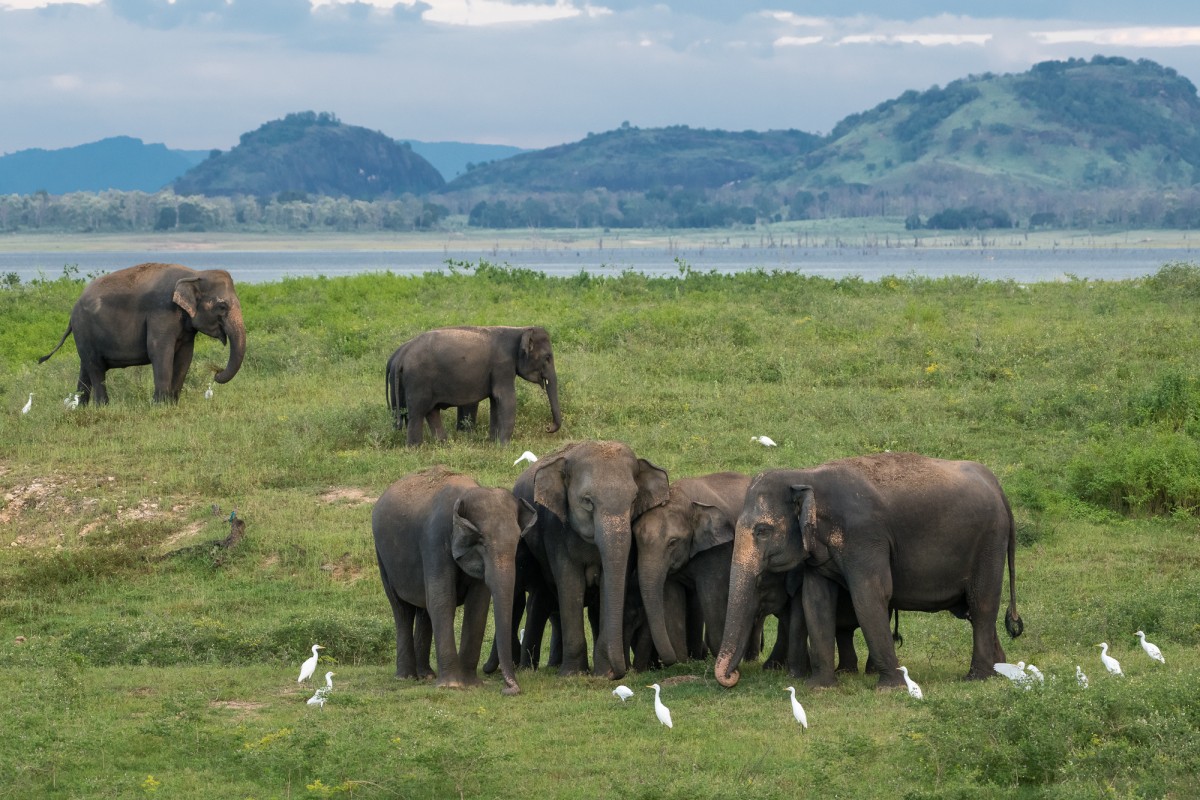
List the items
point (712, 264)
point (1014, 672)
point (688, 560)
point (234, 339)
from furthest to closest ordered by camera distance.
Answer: point (712, 264)
point (234, 339)
point (688, 560)
point (1014, 672)

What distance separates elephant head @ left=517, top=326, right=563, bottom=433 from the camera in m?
20.3

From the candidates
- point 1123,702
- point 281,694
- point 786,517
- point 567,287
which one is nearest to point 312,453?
point 281,694

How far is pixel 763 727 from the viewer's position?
32.6ft

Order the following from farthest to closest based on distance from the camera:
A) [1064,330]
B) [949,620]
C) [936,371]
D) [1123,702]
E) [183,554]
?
[1064,330] < [936,371] < [183,554] < [949,620] < [1123,702]

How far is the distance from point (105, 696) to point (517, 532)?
302 centimetres

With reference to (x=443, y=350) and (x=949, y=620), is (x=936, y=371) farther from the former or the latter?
Result: (x=949, y=620)

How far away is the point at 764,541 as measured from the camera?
437 inches

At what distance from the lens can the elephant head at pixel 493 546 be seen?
11.0 meters

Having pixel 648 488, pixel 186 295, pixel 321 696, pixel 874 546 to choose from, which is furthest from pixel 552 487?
pixel 186 295

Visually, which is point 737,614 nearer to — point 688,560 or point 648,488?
point 688,560

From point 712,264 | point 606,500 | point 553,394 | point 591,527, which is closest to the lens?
point 606,500

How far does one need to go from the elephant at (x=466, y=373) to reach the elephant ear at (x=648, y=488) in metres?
8.32

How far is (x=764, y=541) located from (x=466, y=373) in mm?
9445

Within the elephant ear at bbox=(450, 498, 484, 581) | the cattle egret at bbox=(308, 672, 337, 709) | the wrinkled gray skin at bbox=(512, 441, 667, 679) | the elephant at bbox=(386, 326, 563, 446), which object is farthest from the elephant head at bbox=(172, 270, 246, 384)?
the cattle egret at bbox=(308, 672, 337, 709)
